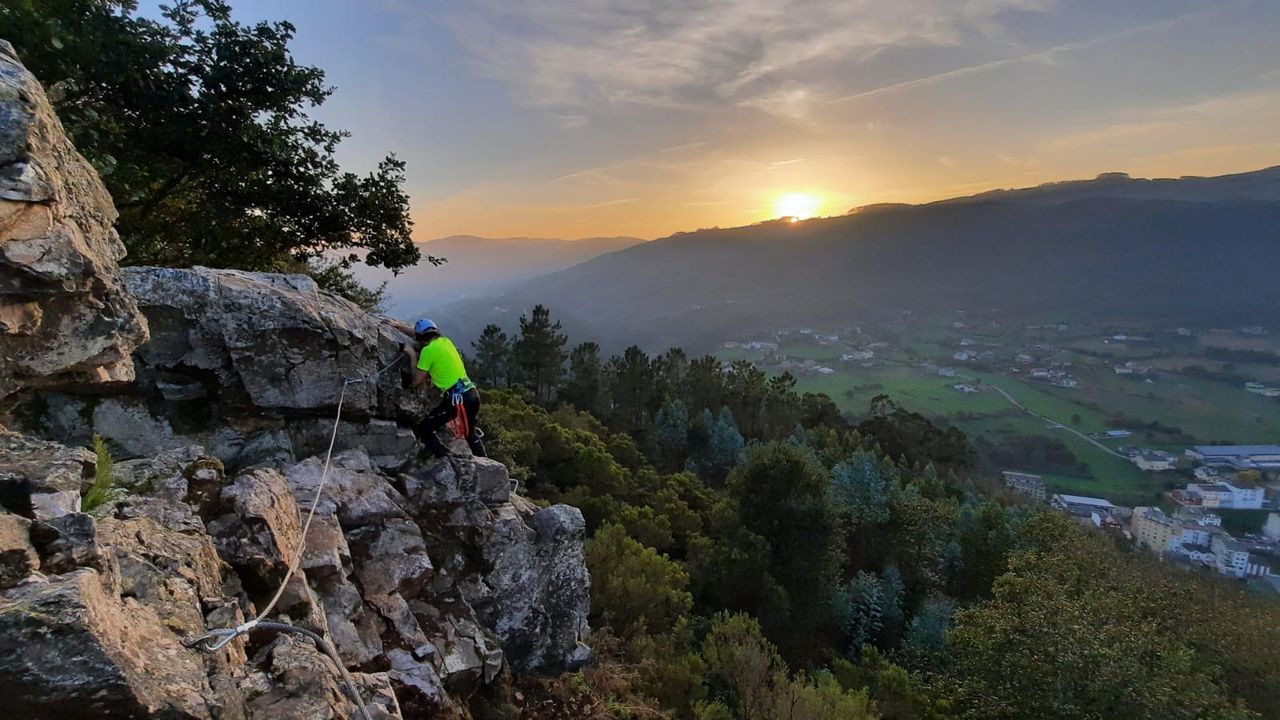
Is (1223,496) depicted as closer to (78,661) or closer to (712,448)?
(712,448)

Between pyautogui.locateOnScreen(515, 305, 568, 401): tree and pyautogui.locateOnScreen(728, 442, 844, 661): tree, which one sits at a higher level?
pyautogui.locateOnScreen(515, 305, 568, 401): tree

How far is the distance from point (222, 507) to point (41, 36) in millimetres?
10857

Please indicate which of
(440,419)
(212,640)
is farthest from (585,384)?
(212,640)

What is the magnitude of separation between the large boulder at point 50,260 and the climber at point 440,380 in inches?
159

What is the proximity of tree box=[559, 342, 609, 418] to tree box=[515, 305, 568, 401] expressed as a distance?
5.95ft

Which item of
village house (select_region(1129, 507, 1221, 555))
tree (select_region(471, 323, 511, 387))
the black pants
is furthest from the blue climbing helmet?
village house (select_region(1129, 507, 1221, 555))

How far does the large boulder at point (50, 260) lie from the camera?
198 inches

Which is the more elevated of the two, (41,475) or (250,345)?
(250,345)

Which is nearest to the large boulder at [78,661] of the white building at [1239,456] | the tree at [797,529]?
the tree at [797,529]

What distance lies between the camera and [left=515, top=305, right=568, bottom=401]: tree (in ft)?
172

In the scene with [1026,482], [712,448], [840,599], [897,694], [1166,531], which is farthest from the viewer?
[1026,482]

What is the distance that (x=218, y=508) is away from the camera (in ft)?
21.0

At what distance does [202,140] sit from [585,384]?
4201 centimetres

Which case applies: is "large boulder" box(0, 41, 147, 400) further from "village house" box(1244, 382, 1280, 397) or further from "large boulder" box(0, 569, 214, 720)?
"village house" box(1244, 382, 1280, 397)
